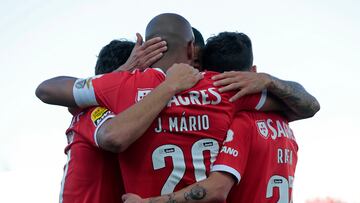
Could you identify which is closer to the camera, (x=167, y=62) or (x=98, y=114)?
(x=98, y=114)

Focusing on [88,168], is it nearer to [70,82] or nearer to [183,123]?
[70,82]

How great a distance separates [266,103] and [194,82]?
28.8 inches

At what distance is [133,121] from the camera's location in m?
4.52

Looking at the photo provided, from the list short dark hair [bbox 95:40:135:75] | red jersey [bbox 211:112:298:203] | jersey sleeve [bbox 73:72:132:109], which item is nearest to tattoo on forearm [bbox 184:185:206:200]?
red jersey [bbox 211:112:298:203]

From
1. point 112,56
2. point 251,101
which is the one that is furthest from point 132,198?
point 112,56

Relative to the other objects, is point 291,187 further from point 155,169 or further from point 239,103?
point 155,169

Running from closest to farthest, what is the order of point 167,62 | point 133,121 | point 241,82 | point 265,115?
point 133,121 < point 241,82 < point 167,62 < point 265,115

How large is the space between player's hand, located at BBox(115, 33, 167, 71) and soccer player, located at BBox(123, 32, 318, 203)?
1.97ft

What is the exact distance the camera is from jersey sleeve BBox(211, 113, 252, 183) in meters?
4.78

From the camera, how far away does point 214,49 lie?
5508 millimetres

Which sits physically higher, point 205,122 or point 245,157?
point 205,122

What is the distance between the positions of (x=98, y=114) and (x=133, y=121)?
462 mm

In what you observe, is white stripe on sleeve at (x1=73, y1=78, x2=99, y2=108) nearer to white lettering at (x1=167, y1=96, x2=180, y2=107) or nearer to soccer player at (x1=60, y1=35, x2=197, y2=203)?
soccer player at (x1=60, y1=35, x2=197, y2=203)

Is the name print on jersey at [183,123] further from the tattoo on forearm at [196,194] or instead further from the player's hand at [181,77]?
the tattoo on forearm at [196,194]
